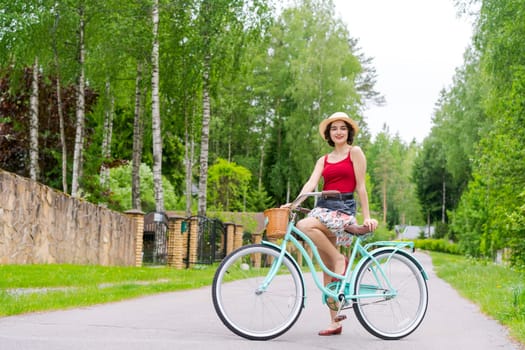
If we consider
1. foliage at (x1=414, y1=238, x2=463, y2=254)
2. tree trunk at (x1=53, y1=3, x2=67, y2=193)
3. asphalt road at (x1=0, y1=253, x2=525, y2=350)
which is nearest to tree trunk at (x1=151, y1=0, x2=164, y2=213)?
tree trunk at (x1=53, y1=3, x2=67, y2=193)

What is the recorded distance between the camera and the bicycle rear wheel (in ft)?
20.7

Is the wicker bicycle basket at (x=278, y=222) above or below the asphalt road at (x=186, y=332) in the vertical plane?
above

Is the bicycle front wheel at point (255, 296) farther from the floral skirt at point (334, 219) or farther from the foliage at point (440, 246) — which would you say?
the foliage at point (440, 246)

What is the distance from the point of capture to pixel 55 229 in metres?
17.1

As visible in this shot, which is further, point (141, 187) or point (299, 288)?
point (141, 187)

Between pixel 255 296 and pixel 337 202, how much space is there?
103cm

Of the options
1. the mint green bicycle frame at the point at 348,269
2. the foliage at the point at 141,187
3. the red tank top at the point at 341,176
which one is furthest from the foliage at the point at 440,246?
the red tank top at the point at 341,176

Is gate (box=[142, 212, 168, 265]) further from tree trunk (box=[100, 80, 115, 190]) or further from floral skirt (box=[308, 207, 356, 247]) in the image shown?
floral skirt (box=[308, 207, 356, 247])

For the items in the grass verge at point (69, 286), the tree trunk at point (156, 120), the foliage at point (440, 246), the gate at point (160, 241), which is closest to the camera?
the grass verge at point (69, 286)

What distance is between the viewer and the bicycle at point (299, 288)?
5879 millimetres

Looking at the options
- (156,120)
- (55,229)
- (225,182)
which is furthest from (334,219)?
(225,182)

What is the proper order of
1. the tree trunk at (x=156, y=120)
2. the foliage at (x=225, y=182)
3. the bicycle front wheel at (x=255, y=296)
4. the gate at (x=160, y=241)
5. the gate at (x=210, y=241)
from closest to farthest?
1. the bicycle front wheel at (x=255, y=296)
2. the gate at (x=160, y=241)
3. the gate at (x=210, y=241)
4. the tree trunk at (x=156, y=120)
5. the foliage at (x=225, y=182)

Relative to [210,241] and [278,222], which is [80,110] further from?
[278,222]

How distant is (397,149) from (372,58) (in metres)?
63.1
